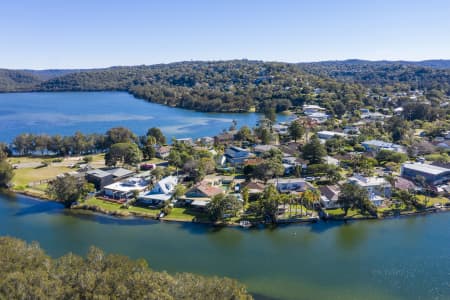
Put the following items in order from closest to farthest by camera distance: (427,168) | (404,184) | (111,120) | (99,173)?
1. (404,184)
2. (99,173)
3. (427,168)
4. (111,120)

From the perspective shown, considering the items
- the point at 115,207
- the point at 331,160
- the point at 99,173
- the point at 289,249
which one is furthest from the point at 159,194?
the point at 331,160

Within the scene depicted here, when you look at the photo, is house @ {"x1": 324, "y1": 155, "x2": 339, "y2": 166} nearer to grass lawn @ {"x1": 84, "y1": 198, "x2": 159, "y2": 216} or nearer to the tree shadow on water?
grass lawn @ {"x1": 84, "y1": 198, "x2": 159, "y2": 216}

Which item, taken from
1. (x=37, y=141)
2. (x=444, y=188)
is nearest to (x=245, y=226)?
(x=444, y=188)

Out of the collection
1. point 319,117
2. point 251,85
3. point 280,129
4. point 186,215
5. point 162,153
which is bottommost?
point 186,215

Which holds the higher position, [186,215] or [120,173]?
[120,173]

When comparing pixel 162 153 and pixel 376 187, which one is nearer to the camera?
pixel 376 187

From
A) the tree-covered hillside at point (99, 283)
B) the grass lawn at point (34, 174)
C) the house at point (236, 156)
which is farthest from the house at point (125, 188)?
the tree-covered hillside at point (99, 283)

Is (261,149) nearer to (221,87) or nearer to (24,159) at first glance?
(24,159)
